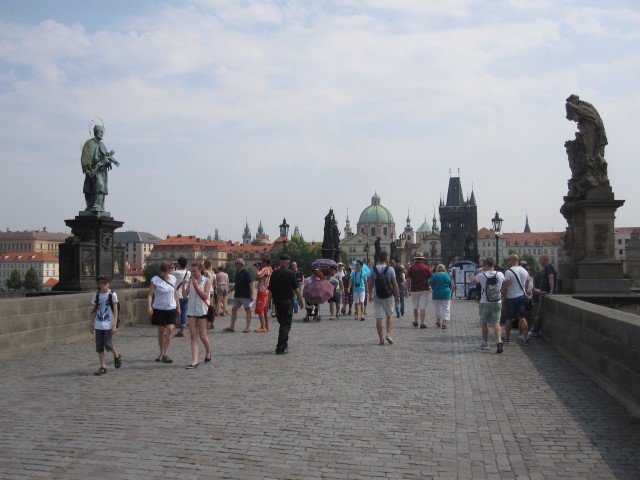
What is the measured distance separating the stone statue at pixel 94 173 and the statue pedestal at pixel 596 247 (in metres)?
10.8

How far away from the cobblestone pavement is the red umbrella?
22.4ft

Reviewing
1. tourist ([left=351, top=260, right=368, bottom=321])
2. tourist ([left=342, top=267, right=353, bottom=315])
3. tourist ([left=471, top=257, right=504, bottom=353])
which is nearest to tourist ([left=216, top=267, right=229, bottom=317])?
tourist ([left=351, top=260, right=368, bottom=321])

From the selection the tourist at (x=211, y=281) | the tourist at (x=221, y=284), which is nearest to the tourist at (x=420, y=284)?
the tourist at (x=211, y=281)

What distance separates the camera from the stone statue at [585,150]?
1434 cm

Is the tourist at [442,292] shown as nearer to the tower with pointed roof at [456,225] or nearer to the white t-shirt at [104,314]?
the white t-shirt at [104,314]

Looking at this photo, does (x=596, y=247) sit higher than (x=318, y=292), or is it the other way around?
(x=596, y=247)

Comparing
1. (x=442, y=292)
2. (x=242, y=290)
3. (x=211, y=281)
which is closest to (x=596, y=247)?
(x=442, y=292)

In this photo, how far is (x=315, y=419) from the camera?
680 centimetres

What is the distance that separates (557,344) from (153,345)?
714cm

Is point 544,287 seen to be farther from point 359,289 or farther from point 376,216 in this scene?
point 376,216

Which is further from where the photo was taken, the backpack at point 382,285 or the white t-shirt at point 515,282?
the backpack at point 382,285

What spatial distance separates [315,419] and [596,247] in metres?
9.07

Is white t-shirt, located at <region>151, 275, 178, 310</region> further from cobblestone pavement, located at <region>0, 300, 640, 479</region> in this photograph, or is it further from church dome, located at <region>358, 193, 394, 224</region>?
church dome, located at <region>358, 193, 394, 224</region>

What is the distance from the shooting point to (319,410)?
23.6ft
